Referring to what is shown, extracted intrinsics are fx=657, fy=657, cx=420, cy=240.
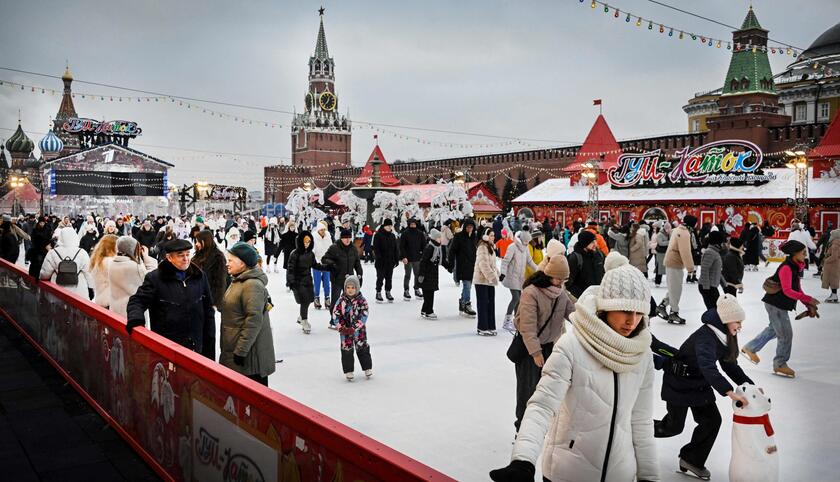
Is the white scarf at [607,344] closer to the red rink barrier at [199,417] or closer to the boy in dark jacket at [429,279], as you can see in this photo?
the red rink barrier at [199,417]

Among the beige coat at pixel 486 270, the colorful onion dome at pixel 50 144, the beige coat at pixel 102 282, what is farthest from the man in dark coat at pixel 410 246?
the colorful onion dome at pixel 50 144

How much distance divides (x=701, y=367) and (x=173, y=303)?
328 centimetres

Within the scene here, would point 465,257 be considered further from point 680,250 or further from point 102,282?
point 102,282

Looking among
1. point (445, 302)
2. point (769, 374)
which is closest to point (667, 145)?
point (445, 302)

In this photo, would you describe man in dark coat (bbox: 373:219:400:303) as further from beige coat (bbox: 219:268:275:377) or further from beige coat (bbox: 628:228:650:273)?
beige coat (bbox: 219:268:275:377)

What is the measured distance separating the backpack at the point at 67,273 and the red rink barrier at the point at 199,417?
1.16 metres

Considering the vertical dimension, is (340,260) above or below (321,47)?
below

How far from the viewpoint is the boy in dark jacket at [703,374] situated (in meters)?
3.82

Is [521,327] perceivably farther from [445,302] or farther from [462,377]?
[445,302]

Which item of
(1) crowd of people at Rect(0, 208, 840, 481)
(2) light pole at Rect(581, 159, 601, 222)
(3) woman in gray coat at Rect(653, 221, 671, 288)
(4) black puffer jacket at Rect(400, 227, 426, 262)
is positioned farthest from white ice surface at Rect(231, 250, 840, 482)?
(2) light pole at Rect(581, 159, 601, 222)

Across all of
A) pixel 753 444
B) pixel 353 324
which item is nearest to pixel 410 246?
pixel 353 324

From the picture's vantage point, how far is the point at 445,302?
1077 centimetres

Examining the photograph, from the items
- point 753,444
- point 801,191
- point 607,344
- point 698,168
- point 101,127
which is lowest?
point 753,444

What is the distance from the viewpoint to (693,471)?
3809 mm
